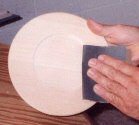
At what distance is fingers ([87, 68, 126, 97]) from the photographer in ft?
2.28

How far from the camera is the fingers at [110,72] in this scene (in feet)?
2.29

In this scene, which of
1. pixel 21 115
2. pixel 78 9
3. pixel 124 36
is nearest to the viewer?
pixel 21 115

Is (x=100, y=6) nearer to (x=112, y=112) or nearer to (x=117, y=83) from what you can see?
(x=112, y=112)

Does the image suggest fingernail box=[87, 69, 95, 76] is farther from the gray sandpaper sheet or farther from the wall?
the wall

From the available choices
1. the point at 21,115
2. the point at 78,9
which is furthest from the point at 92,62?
the point at 78,9

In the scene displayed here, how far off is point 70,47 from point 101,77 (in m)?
0.10

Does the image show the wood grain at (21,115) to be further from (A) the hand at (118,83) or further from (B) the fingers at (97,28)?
(B) the fingers at (97,28)

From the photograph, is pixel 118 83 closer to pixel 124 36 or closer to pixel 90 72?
pixel 90 72

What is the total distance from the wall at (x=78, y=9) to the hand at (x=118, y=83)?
56 centimetres

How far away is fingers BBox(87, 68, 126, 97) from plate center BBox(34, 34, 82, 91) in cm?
4

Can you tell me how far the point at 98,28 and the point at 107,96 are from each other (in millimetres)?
160

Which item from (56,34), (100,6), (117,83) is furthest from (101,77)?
(100,6)

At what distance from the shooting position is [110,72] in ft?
2.38

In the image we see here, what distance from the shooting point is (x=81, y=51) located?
0.73m
